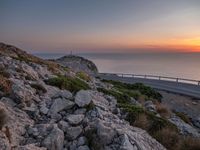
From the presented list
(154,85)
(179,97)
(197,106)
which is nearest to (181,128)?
(197,106)

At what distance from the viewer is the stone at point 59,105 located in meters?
9.28

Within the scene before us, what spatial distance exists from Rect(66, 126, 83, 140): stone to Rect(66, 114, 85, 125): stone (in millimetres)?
434

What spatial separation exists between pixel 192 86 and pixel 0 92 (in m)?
25.0

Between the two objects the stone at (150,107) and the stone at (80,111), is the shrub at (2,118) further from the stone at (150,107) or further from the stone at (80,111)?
the stone at (150,107)

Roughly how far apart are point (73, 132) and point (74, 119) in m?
0.76

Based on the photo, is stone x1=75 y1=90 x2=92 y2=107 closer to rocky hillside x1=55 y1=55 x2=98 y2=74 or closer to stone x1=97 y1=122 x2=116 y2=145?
stone x1=97 y1=122 x2=116 y2=145

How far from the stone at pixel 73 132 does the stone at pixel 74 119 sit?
43 cm

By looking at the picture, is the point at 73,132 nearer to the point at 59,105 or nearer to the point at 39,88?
the point at 59,105

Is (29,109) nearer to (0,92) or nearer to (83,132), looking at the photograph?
(0,92)

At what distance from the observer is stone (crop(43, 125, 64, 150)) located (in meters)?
7.09

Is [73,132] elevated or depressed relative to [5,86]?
depressed

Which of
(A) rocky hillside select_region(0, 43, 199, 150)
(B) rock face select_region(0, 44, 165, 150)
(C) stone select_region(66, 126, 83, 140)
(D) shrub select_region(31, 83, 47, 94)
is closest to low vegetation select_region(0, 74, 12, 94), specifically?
(A) rocky hillside select_region(0, 43, 199, 150)

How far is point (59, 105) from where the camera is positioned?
9.56 metres

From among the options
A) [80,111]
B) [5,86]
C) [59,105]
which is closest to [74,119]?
[80,111]
